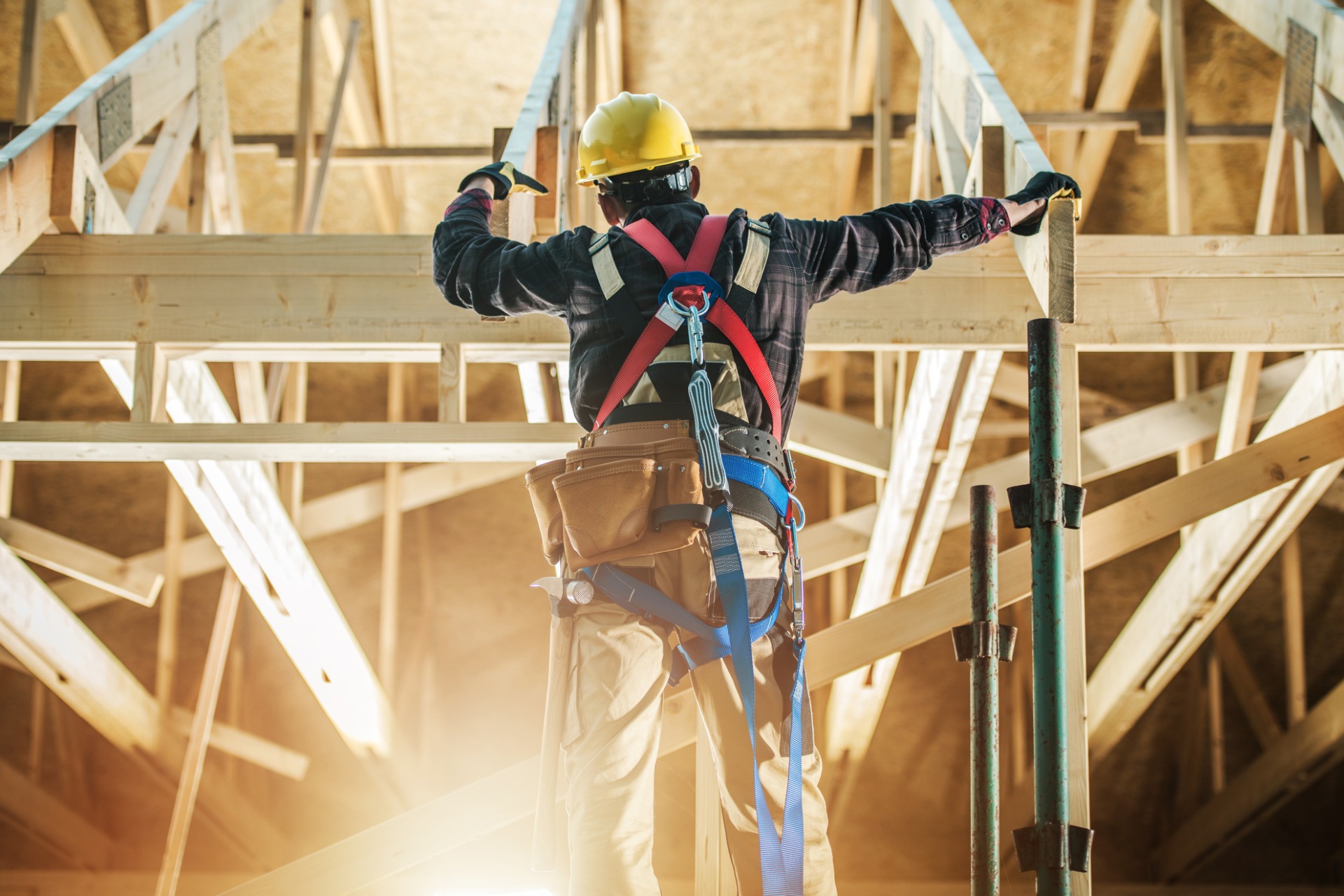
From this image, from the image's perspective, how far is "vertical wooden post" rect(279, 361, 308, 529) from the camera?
5406 millimetres

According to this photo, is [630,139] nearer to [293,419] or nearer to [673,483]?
[673,483]

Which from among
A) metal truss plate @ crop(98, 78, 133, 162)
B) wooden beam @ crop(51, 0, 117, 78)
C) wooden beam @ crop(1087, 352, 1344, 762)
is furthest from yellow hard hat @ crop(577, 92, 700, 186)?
wooden beam @ crop(51, 0, 117, 78)

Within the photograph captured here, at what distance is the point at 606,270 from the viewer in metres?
2.03

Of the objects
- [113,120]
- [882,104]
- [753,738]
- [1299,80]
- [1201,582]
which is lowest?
[753,738]

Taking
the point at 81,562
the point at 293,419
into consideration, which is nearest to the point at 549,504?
the point at 81,562

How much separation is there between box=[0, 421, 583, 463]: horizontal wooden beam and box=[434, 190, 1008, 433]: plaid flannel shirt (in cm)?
80

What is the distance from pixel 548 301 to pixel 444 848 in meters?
1.83

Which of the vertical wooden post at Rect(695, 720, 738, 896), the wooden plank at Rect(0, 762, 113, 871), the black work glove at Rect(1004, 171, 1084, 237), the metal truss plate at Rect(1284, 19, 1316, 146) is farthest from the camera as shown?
the wooden plank at Rect(0, 762, 113, 871)

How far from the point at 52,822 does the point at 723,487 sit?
17.9 ft

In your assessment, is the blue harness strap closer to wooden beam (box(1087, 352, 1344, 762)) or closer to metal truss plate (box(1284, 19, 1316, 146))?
wooden beam (box(1087, 352, 1344, 762))

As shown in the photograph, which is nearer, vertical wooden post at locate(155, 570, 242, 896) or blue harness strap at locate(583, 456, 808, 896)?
blue harness strap at locate(583, 456, 808, 896)

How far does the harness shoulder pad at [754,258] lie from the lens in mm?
2031

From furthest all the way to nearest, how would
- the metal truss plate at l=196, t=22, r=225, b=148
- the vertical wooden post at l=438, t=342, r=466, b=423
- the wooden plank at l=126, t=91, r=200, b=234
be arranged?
1. the metal truss plate at l=196, t=22, r=225, b=148
2. the wooden plank at l=126, t=91, r=200, b=234
3. the vertical wooden post at l=438, t=342, r=466, b=423

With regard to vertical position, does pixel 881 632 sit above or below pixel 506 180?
below
